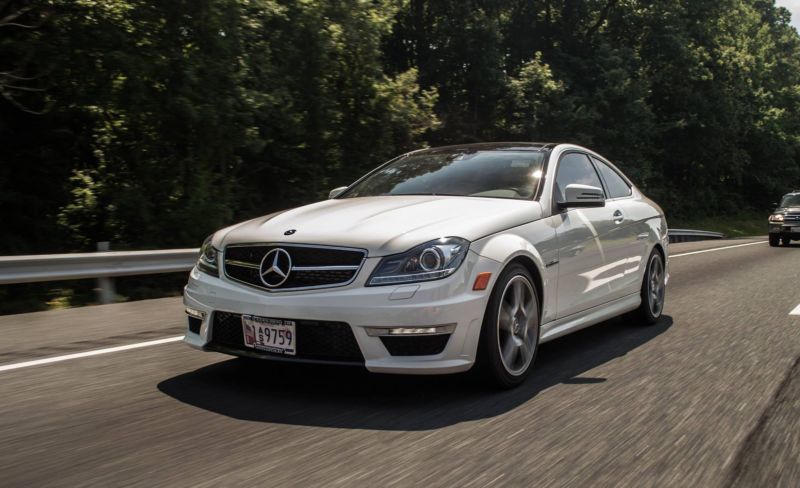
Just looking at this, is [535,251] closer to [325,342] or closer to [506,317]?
[506,317]

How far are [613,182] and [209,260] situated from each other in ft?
12.2

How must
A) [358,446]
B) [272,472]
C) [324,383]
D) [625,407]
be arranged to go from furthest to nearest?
[324,383], [625,407], [358,446], [272,472]

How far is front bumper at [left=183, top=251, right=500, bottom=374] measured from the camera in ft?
13.8

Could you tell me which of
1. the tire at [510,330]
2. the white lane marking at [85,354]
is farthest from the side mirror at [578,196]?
the white lane marking at [85,354]

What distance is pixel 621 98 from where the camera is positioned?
3262 centimetres

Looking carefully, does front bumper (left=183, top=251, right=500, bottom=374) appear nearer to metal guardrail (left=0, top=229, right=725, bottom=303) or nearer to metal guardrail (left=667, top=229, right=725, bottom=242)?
metal guardrail (left=0, top=229, right=725, bottom=303)

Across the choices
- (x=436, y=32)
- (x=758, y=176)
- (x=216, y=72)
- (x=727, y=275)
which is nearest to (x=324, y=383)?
(x=727, y=275)

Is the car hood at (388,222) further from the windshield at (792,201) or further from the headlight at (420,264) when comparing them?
the windshield at (792,201)

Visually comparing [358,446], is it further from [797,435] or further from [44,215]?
[44,215]

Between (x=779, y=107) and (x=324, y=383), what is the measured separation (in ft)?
176

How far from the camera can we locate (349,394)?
15.0ft

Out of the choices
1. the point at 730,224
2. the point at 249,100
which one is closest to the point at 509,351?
the point at 249,100

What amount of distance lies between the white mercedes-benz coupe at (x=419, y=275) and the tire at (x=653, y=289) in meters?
1.30

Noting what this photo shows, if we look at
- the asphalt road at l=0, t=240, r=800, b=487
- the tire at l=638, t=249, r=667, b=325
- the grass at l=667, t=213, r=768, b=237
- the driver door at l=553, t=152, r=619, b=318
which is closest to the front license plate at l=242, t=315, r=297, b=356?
the asphalt road at l=0, t=240, r=800, b=487
